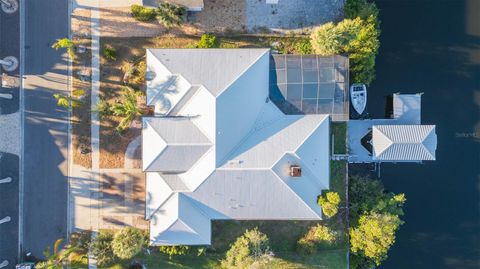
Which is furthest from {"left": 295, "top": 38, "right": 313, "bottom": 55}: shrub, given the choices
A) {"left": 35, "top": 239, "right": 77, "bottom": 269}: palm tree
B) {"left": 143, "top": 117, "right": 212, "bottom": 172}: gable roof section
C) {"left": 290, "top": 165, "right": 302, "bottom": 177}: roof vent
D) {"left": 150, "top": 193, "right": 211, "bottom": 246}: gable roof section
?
{"left": 35, "top": 239, "right": 77, "bottom": 269}: palm tree

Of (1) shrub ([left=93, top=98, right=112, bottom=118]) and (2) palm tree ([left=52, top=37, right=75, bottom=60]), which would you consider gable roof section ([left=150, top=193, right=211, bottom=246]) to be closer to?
(1) shrub ([left=93, top=98, right=112, bottom=118])

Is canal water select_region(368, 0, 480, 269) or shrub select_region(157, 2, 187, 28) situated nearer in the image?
shrub select_region(157, 2, 187, 28)

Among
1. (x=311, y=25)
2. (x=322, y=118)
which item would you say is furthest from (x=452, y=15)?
(x=322, y=118)

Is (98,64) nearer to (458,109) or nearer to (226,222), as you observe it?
(226,222)

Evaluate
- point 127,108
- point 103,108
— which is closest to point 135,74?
point 127,108

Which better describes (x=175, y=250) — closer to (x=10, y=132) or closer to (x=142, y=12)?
(x=10, y=132)

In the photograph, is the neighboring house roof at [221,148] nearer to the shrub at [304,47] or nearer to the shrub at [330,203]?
the shrub at [330,203]
